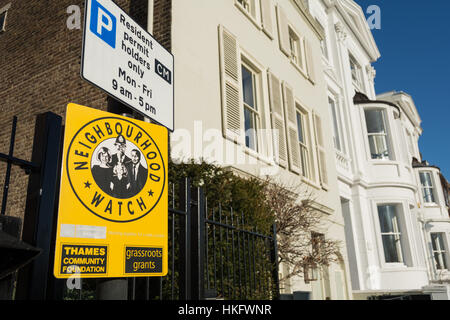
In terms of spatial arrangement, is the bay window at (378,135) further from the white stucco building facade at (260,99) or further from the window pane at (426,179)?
the window pane at (426,179)

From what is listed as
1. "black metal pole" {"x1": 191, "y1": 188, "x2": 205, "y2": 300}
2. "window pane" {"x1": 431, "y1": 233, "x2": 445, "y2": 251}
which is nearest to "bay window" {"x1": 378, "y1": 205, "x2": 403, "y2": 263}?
"window pane" {"x1": 431, "y1": 233, "x2": 445, "y2": 251}

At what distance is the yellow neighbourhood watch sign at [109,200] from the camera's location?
6.79 feet

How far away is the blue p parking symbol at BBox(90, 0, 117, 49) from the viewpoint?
8.14ft

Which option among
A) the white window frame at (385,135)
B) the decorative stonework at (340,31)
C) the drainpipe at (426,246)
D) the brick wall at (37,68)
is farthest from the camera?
the drainpipe at (426,246)

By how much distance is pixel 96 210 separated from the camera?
2.13 m

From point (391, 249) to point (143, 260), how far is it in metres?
15.6

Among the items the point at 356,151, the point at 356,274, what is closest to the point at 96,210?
the point at 356,274

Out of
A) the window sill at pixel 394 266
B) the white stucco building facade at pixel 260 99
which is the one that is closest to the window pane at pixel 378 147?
the window sill at pixel 394 266

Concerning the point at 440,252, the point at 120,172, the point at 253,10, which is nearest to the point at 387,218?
the point at 440,252

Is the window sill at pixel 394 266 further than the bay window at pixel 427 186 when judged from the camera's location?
No

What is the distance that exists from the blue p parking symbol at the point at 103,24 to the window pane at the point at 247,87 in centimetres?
702

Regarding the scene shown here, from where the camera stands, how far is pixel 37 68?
9.25 meters

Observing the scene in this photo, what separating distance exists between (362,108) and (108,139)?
1664 centimetres
